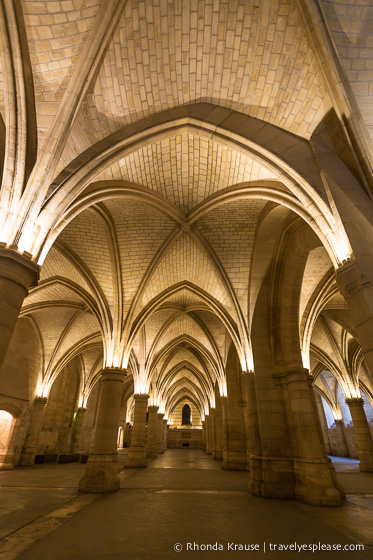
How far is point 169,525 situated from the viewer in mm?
5156

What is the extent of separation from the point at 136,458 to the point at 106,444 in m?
6.51

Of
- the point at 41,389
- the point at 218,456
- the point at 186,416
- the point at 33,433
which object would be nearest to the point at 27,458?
the point at 33,433

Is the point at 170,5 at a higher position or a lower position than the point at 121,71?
higher

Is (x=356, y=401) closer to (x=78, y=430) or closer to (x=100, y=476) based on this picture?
(x=100, y=476)

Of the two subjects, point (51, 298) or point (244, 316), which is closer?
point (244, 316)

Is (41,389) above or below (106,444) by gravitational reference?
above

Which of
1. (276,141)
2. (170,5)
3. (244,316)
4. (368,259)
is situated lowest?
(368,259)

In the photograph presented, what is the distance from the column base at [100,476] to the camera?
8.44m

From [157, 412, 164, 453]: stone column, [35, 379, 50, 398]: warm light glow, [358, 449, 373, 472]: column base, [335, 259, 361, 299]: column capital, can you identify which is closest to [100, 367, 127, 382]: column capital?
[335, 259, 361, 299]: column capital

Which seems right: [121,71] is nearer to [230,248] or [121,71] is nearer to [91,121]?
[91,121]

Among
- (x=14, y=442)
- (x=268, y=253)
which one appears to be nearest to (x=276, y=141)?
(x=268, y=253)

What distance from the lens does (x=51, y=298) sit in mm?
14250

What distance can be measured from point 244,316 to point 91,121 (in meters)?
7.94

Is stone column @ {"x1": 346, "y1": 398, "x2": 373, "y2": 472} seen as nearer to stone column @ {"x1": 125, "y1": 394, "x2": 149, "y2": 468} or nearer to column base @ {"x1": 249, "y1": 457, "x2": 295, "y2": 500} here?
column base @ {"x1": 249, "y1": 457, "x2": 295, "y2": 500}
